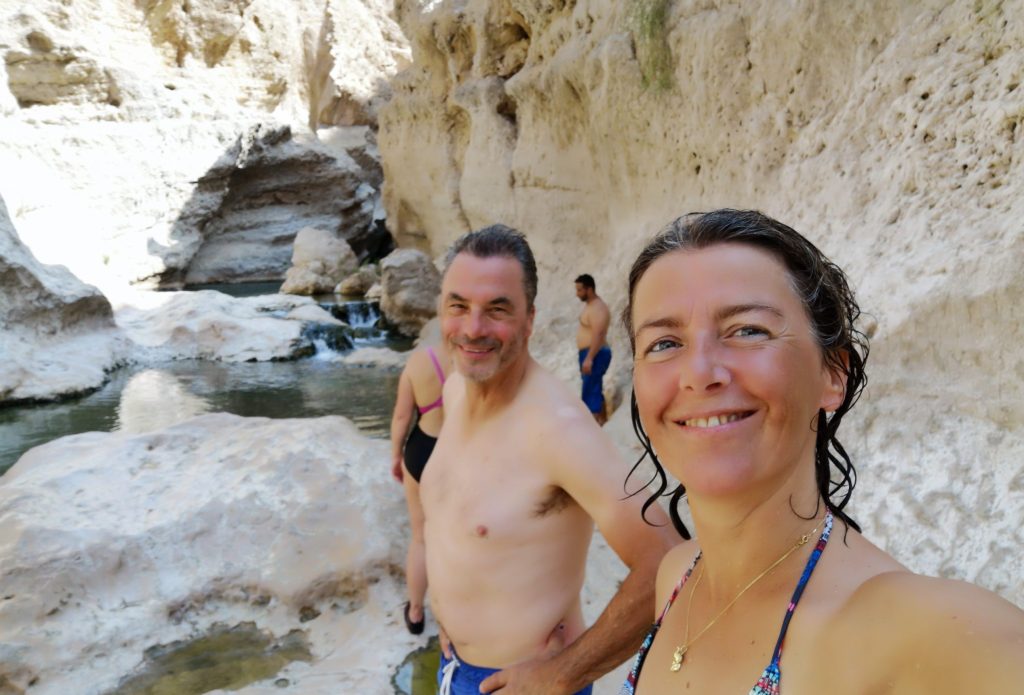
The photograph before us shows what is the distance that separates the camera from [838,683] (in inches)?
27.7

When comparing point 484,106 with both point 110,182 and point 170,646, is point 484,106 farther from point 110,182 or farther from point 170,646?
point 110,182


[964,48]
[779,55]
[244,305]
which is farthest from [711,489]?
[244,305]

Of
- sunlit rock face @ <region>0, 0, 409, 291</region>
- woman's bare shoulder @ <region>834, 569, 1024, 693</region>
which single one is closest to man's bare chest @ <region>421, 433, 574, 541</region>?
woman's bare shoulder @ <region>834, 569, 1024, 693</region>

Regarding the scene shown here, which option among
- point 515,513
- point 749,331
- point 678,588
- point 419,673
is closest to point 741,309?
point 749,331

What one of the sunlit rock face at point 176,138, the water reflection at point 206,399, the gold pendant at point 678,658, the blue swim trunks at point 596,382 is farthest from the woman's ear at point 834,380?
the sunlit rock face at point 176,138

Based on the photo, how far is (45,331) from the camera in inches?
380

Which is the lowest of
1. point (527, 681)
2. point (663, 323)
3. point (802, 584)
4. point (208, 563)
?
point (208, 563)

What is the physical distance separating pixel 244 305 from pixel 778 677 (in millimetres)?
12948

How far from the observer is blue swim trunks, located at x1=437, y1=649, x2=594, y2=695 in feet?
5.32

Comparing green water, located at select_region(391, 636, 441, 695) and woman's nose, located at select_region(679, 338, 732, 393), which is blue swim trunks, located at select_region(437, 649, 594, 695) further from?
woman's nose, located at select_region(679, 338, 732, 393)

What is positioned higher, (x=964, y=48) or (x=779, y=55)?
(x=779, y=55)

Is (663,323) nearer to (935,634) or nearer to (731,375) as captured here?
(731,375)

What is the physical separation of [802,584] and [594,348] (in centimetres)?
512

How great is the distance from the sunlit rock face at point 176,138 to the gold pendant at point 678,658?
15574 millimetres
